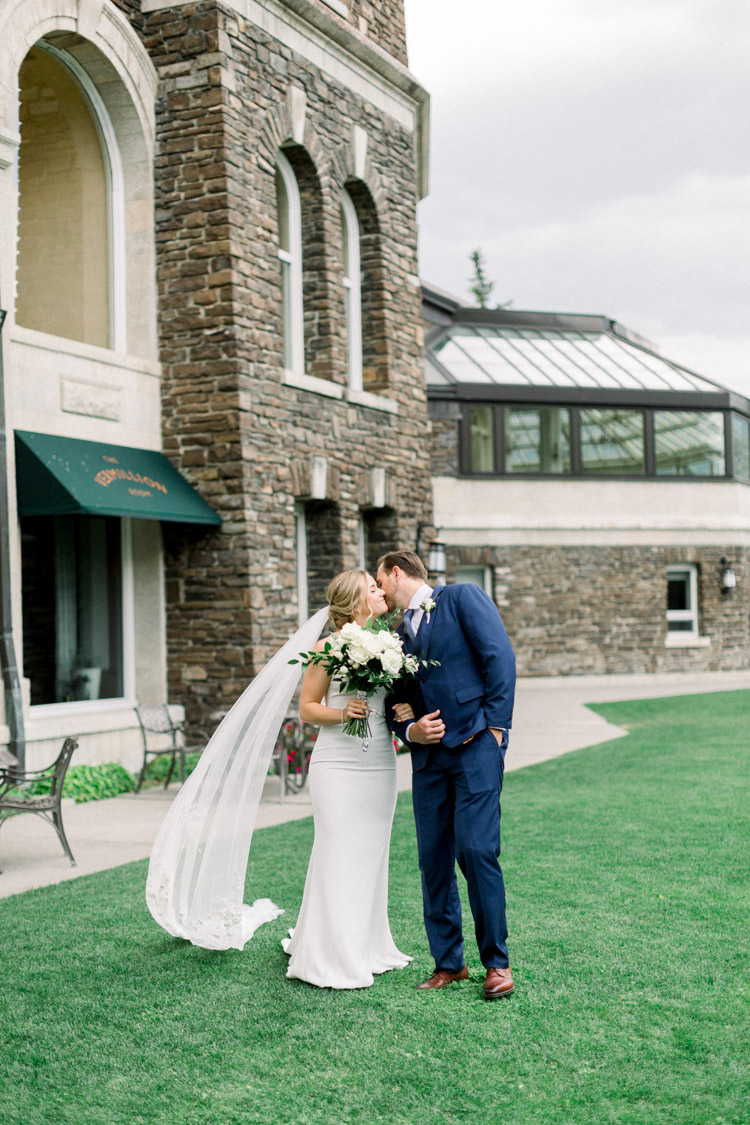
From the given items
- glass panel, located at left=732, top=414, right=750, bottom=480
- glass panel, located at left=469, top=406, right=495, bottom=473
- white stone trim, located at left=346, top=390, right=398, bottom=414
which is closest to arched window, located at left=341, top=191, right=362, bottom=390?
white stone trim, located at left=346, top=390, right=398, bottom=414

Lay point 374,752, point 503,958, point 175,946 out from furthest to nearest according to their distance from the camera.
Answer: point 175,946 → point 374,752 → point 503,958

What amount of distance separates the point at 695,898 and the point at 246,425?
7396mm

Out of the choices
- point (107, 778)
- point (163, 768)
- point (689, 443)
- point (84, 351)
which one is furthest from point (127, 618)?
point (689, 443)

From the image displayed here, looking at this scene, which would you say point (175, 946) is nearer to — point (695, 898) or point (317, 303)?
point (695, 898)

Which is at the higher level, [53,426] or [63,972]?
[53,426]

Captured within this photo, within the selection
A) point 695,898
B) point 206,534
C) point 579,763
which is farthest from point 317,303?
point 695,898

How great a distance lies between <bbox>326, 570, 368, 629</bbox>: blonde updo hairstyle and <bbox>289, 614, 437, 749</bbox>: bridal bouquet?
128 millimetres

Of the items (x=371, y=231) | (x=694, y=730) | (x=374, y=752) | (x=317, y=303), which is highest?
(x=371, y=231)

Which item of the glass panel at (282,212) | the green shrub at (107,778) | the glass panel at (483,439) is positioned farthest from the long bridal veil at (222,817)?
the glass panel at (483,439)

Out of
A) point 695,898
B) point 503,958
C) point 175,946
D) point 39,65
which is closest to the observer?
point 503,958

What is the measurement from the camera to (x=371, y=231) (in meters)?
15.6

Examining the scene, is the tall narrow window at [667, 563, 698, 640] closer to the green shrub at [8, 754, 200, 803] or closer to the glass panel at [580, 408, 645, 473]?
the glass panel at [580, 408, 645, 473]

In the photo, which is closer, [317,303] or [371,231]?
[317,303]

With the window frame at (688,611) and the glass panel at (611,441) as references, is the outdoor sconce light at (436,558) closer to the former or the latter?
the glass panel at (611,441)
